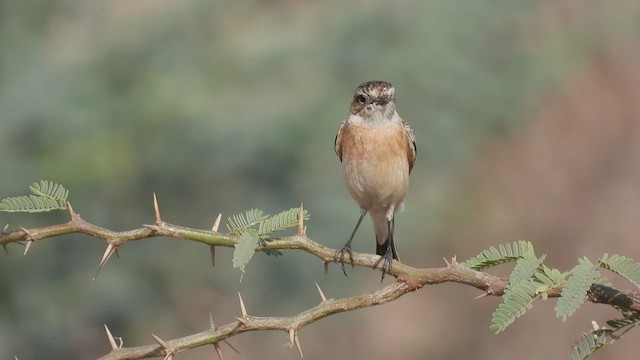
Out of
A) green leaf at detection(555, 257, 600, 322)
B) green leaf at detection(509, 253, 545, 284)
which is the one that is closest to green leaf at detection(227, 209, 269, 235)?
green leaf at detection(509, 253, 545, 284)

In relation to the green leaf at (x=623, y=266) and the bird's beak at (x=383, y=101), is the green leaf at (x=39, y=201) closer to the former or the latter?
the green leaf at (x=623, y=266)

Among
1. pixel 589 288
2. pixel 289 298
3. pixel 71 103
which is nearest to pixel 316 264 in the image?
pixel 289 298

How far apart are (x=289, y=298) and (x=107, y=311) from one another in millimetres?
1851

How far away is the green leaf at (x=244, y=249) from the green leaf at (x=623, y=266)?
1071mm

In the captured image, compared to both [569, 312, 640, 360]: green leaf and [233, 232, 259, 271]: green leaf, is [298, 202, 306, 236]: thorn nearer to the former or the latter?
[233, 232, 259, 271]: green leaf

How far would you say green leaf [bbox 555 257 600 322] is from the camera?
10.2ft

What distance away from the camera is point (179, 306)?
1129cm

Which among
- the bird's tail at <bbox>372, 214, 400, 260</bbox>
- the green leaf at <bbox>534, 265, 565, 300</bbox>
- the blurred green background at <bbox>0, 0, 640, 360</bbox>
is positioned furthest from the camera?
the blurred green background at <bbox>0, 0, 640, 360</bbox>

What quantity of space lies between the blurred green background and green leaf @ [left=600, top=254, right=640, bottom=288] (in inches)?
266

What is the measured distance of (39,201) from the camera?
138 inches

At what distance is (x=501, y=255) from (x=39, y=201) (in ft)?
4.96

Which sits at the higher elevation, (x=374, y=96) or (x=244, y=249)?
(x=374, y=96)

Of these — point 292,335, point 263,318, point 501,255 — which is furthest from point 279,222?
point 501,255

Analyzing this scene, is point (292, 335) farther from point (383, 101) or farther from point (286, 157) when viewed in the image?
point (286, 157)
